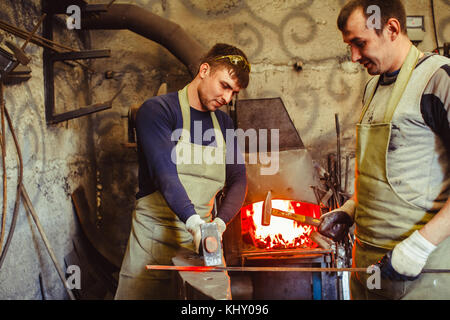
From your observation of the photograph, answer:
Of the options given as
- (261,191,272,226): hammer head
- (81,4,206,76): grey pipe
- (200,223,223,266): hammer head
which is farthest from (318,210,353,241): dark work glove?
(81,4,206,76): grey pipe

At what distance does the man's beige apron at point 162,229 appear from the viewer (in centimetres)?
178

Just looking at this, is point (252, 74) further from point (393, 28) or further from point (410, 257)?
point (410, 257)

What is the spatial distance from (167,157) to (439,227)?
1183 millimetres

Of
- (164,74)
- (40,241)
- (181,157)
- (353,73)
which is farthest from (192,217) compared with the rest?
(353,73)

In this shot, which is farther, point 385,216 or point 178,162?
point 178,162

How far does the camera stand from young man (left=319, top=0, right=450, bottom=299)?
3.76 ft

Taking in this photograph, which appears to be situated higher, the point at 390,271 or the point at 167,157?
the point at 167,157

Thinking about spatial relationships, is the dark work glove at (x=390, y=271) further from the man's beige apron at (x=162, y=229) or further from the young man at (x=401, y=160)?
the man's beige apron at (x=162, y=229)

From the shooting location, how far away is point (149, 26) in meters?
2.95

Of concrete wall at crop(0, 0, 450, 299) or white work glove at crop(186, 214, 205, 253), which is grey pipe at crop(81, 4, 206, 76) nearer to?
concrete wall at crop(0, 0, 450, 299)

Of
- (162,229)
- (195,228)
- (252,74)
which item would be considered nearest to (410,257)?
(195,228)

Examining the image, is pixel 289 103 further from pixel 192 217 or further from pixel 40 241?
pixel 40 241

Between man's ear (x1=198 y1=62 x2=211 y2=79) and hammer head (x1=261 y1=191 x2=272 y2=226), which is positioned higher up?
man's ear (x1=198 y1=62 x2=211 y2=79)

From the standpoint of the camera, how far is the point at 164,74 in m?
3.46
